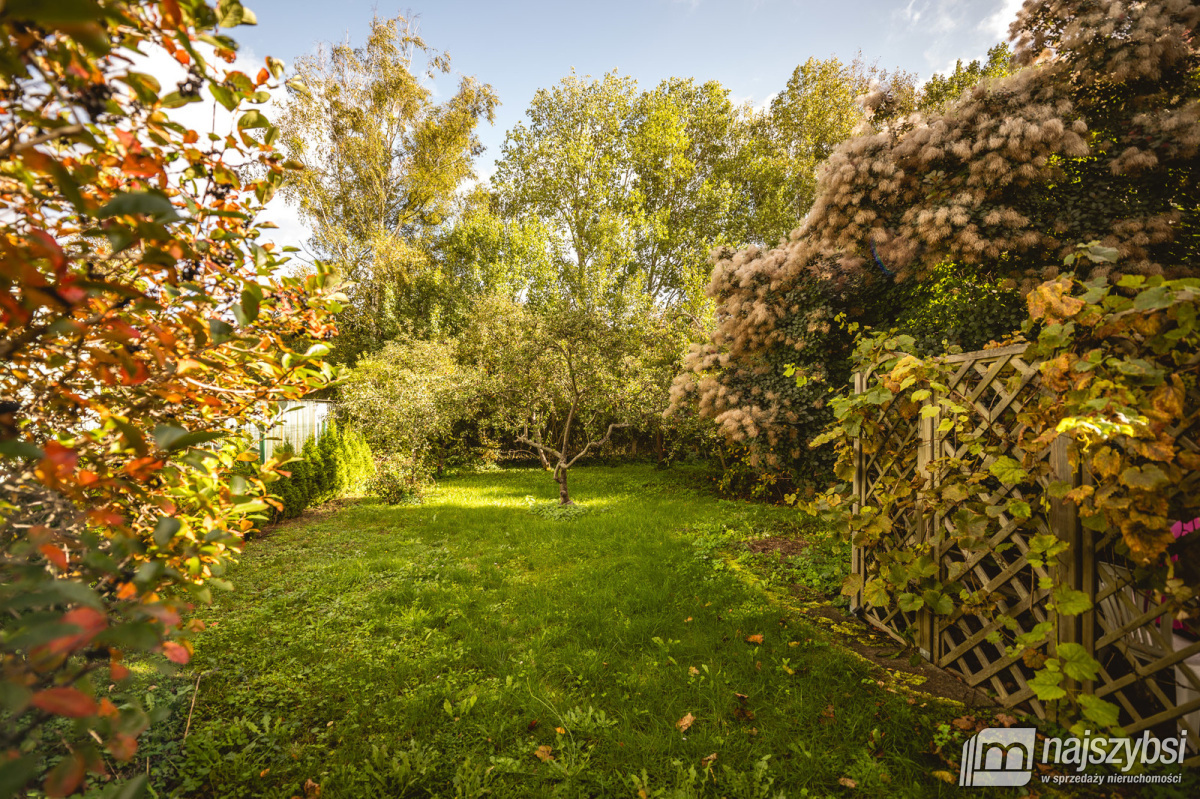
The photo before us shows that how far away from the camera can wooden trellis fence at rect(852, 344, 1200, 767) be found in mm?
1919

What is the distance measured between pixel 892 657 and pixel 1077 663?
3.76 feet

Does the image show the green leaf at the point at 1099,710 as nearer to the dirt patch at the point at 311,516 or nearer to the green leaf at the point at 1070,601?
the green leaf at the point at 1070,601

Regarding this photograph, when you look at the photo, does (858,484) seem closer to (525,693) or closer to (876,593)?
(876,593)

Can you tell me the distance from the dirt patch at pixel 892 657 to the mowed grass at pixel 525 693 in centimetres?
18

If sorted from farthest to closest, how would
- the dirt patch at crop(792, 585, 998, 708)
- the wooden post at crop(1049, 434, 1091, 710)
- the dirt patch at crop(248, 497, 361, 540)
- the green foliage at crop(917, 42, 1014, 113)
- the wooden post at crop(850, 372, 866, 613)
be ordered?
1. the green foliage at crop(917, 42, 1014, 113)
2. the dirt patch at crop(248, 497, 361, 540)
3. the wooden post at crop(850, 372, 866, 613)
4. the dirt patch at crop(792, 585, 998, 708)
5. the wooden post at crop(1049, 434, 1091, 710)

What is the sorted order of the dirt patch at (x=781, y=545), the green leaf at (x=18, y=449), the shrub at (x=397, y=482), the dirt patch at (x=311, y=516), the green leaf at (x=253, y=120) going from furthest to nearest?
1. the shrub at (x=397, y=482)
2. the dirt patch at (x=311, y=516)
3. the dirt patch at (x=781, y=545)
4. the green leaf at (x=253, y=120)
5. the green leaf at (x=18, y=449)

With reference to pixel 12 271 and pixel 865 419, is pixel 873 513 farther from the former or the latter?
pixel 12 271

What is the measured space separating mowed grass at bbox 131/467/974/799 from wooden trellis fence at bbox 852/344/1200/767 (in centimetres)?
52

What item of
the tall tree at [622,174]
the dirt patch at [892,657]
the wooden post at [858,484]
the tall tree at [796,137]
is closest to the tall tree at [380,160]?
the tall tree at [622,174]

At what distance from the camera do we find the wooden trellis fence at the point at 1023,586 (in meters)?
1.92

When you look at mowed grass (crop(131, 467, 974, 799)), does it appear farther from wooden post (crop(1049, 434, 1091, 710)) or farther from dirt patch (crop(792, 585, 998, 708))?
wooden post (crop(1049, 434, 1091, 710))

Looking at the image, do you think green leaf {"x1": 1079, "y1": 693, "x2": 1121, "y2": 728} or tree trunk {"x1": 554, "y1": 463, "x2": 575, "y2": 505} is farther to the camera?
tree trunk {"x1": 554, "y1": 463, "x2": 575, "y2": 505}

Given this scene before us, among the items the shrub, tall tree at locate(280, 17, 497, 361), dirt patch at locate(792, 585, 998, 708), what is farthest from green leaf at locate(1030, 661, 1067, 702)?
tall tree at locate(280, 17, 497, 361)

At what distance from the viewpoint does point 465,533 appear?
6379 mm
